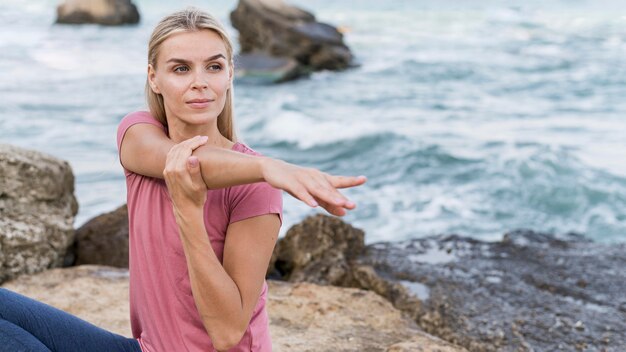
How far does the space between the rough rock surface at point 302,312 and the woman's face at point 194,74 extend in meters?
1.55

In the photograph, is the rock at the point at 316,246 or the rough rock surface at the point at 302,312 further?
the rock at the point at 316,246

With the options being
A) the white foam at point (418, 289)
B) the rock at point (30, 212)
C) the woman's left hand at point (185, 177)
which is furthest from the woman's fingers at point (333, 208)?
the rock at point (30, 212)

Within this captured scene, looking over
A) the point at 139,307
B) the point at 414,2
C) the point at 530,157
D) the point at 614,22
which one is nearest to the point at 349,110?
the point at 530,157

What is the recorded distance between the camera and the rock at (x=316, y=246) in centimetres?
516

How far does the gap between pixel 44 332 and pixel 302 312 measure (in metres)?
1.89

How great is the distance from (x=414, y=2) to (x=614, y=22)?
37.7ft

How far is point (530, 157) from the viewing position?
1154cm

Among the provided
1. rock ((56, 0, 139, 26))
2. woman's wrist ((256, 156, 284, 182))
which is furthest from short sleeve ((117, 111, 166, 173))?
rock ((56, 0, 139, 26))

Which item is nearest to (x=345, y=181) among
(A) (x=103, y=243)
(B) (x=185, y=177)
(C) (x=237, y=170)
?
(C) (x=237, y=170)

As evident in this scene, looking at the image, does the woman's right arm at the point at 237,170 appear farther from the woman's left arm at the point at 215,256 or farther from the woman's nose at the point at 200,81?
the woman's nose at the point at 200,81

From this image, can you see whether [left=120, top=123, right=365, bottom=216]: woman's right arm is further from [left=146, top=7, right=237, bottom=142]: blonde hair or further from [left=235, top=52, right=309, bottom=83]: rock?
[left=235, top=52, right=309, bottom=83]: rock

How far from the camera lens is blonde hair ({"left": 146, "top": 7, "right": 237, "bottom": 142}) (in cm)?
236

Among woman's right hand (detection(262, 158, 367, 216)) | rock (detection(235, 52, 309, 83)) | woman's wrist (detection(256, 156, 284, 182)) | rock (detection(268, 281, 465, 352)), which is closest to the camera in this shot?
woman's right hand (detection(262, 158, 367, 216))

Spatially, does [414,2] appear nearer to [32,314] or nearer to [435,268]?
[435,268]
